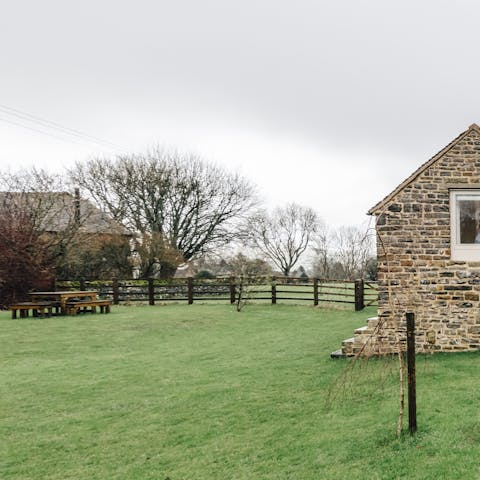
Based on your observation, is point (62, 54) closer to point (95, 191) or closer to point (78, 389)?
point (78, 389)

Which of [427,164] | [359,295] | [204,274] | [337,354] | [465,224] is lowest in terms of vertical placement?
[337,354]

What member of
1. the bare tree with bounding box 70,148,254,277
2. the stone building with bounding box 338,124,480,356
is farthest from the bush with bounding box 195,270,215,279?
the stone building with bounding box 338,124,480,356

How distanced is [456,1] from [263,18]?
3.99m

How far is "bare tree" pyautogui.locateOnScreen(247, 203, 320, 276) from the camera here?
53.4m

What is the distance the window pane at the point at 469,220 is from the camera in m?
10.2

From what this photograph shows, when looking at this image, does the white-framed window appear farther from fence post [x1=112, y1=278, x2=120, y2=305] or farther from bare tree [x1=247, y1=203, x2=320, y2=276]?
bare tree [x1=247, y1=203, x2=320, y2=276]

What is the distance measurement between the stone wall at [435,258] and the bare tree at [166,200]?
20.5 m

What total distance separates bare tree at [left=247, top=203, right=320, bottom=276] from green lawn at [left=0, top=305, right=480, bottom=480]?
1609 inches

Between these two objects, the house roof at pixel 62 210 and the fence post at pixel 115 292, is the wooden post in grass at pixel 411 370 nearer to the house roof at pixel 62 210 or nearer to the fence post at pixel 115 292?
the fence post at pixel 115 292

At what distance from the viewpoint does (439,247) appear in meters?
10.2

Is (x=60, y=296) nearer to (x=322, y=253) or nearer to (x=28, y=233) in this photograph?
(x=28, y=233)

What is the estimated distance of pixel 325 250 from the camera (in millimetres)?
53906

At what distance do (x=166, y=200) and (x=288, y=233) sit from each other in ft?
84.0

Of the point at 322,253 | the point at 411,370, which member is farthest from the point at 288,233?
the point at 411,370
